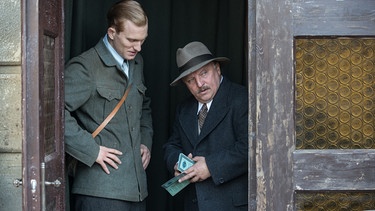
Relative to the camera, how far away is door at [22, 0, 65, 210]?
10.1 ft

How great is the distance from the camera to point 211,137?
160 inches

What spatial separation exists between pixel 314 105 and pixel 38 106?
1214mm

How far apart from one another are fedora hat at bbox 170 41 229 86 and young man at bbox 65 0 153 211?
12.1 inches

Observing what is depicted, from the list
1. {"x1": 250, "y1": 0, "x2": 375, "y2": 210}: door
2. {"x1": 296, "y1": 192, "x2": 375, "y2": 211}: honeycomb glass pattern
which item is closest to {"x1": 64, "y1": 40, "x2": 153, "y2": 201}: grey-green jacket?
{"x1": 250, "y1": 0, "x2": 375, "y2": 210}: door

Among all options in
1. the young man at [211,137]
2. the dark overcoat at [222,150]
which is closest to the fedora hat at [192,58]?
the young man at [211,137]

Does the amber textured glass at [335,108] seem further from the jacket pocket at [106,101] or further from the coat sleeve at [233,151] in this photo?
the jacket pocket at [106,101]

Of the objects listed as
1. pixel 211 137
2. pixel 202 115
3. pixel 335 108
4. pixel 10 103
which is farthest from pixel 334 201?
pixel 10 103

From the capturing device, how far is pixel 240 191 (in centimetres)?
400

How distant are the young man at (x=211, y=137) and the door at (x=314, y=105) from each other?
72 centimetres

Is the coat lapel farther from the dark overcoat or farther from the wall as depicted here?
the wall

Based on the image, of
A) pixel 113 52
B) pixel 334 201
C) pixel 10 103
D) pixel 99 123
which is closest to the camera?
pixel 334 201

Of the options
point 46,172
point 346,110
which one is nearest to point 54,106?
point 46,172

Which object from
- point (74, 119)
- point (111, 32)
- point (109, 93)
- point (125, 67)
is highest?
point (111, 32)

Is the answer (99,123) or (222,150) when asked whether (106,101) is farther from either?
(222,150)
